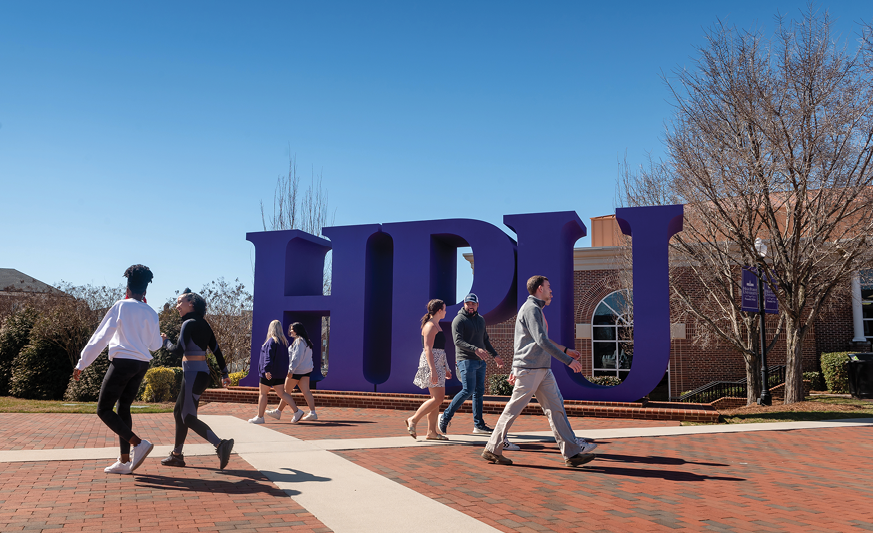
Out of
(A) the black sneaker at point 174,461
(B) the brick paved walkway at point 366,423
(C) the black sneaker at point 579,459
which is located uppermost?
(C) the black sneaker at point 579,459

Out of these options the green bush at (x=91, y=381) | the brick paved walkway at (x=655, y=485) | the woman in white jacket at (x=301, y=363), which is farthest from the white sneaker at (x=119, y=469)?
the green bush at (x=91, y=381)

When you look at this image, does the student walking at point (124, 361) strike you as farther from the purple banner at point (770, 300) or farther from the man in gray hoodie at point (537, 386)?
the purple banner at point (770, 300)

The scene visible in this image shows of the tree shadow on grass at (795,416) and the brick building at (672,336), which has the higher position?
the brick building at (672,336)

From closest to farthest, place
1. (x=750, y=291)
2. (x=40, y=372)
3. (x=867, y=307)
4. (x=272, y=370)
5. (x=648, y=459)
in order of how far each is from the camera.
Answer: (x=648, y=459) < (x=272, y=370) < (x=750, y=291) < (x=40, y=372) < (x=867, y=307)

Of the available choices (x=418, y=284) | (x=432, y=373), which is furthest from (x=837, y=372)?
(x=432, y=373)

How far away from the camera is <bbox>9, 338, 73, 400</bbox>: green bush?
21547 millimetres

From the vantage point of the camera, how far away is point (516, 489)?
496 centimetres

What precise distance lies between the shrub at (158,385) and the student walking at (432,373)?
11.6 meters

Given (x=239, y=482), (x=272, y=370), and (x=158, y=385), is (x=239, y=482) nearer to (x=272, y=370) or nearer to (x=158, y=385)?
(x=272, y=370)

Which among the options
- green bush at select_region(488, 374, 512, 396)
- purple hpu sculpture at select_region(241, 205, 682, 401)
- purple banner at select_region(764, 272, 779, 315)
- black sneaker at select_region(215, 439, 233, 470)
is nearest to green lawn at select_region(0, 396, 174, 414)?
purple hpu sculpture at select_region(241, 205, 682, 401)

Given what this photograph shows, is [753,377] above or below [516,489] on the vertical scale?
above

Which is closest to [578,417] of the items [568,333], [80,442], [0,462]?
[568,333]

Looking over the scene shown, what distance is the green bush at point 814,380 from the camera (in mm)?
21748

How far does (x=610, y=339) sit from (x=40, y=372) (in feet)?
70.2
